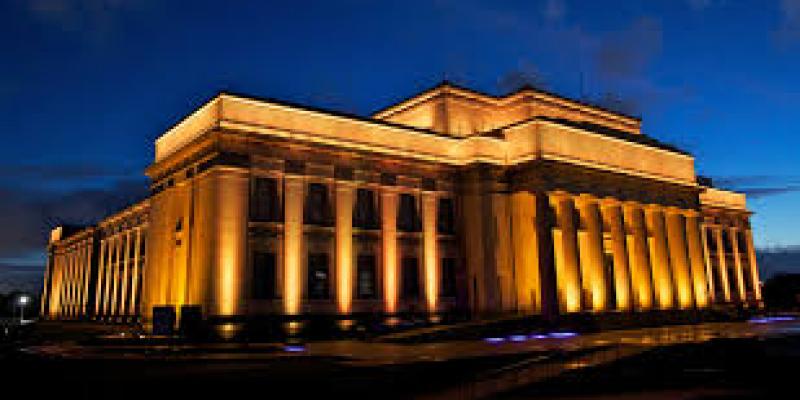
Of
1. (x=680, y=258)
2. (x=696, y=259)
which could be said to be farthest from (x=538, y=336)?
(x=696, y=259)

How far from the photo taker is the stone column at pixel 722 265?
5934 cm

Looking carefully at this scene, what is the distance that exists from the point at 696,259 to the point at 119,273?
51.5 meters

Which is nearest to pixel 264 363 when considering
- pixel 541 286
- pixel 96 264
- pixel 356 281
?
pixel 356 281

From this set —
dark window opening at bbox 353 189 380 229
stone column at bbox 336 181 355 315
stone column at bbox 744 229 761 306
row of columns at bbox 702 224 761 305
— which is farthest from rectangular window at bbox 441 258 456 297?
stone column at bbox 744 229 761 306

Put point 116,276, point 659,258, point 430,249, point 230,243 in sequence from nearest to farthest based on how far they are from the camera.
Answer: point 230,243 < point 430,249 < point 659,258 < point 116,276

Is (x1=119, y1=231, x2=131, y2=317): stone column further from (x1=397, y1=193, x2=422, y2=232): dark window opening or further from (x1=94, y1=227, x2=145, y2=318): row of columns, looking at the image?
(x1=397, y1=193, x2=422, y2=232): dark window opening

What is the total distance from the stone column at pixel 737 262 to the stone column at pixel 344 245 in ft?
150

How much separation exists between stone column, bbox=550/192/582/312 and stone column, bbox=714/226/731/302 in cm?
2870

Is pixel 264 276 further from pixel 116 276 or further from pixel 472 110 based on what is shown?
pixel 116 276

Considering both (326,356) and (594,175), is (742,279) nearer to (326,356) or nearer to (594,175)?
(594,175)

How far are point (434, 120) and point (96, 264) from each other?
43.8 metres

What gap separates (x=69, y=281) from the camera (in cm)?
7381

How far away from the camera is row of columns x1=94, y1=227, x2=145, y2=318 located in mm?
53256

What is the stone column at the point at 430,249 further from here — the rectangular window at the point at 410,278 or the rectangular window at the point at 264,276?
the rectangular window at the point at 264,276
